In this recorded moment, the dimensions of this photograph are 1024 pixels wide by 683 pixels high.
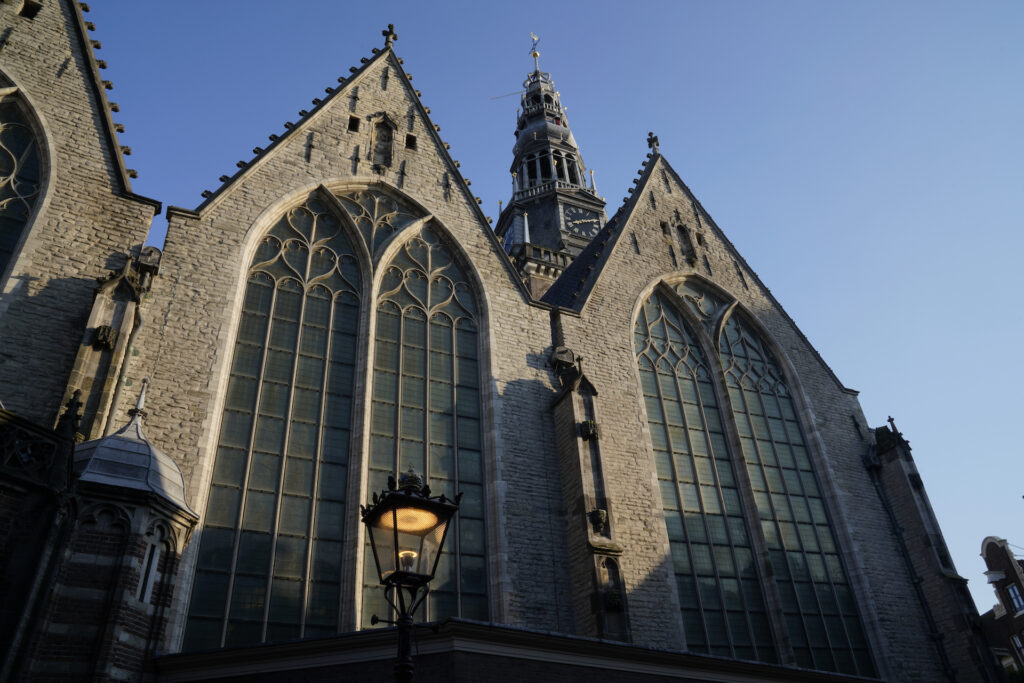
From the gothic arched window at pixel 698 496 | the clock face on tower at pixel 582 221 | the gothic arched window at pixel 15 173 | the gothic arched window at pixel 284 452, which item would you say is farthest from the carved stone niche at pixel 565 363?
the clock face on tower at pixel 582 221

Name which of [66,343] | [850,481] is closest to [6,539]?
[66,343]

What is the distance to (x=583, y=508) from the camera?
39.6 ft

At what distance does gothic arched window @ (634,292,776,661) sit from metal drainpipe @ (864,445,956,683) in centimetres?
336

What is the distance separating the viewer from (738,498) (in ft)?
48.7

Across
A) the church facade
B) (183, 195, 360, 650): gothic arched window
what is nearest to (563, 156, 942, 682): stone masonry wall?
the church facade

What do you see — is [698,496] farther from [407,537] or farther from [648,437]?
[407,537]

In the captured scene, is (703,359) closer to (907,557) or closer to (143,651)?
(907,557)

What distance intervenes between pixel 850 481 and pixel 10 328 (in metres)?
14.7

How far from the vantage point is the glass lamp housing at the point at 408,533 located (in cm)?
565

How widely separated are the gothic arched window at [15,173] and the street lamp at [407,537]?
8.47 m

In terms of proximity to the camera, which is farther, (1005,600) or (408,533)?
(1005,600)

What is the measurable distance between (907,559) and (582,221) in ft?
59.9

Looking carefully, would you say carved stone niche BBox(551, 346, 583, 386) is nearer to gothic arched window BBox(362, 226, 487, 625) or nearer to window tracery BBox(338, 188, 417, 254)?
gothic arched window BBox(362, 226, 487, 625)

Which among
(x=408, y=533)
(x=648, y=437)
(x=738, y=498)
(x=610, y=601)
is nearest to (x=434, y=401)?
(x=648, y=437)
